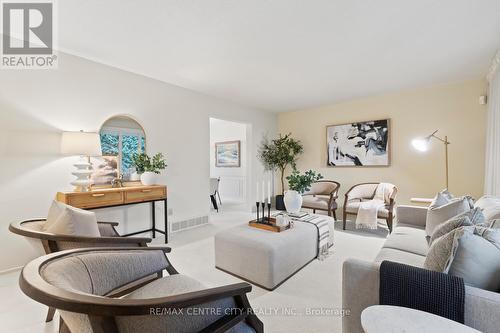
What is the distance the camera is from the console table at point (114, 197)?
2.50m

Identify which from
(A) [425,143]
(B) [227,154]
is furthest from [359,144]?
(B) [227,154]

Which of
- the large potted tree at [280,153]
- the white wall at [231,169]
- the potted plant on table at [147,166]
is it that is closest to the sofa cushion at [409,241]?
the potted plant on table at [147,166]

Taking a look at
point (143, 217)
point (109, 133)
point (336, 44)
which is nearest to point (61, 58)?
point (109, 133)

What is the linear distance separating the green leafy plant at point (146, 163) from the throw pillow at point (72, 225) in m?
1.66

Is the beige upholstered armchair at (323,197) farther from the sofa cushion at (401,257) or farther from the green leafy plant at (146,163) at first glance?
the green leafy plant at (146,163)

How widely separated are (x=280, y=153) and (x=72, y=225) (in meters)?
4.51

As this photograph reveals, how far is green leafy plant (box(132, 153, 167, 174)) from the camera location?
326 cm

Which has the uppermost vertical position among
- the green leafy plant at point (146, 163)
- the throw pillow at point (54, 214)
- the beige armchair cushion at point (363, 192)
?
the green leafy plant at point (146, 163)

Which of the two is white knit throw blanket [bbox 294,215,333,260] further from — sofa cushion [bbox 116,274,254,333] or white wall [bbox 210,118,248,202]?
white wall [bbox 210,118,248,202]

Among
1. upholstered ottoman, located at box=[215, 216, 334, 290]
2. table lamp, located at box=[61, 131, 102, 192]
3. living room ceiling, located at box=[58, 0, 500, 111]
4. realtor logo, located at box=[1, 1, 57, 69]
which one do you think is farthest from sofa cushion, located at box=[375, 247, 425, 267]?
realtor logo, located at box=[1, 1, 57, 69]

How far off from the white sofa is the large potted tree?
357 centimetres

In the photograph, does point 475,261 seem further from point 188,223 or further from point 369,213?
point 188,223

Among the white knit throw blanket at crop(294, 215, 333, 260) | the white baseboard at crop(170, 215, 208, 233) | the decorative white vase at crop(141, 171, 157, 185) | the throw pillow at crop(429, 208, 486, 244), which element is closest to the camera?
the throw pillow at crop(429, 208, 486, 244)

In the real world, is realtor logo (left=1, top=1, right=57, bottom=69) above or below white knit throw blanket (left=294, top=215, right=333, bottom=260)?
above
